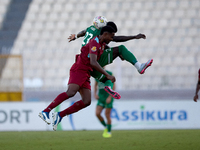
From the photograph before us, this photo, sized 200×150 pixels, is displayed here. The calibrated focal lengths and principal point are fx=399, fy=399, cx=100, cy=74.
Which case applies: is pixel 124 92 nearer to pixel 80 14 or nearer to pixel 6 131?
pixel 6 131

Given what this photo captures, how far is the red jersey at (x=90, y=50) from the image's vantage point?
6293 millimetres

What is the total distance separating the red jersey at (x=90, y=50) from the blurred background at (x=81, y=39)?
6467mm

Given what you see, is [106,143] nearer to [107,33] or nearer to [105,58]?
[105,58]

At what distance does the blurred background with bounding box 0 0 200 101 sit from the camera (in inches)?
518

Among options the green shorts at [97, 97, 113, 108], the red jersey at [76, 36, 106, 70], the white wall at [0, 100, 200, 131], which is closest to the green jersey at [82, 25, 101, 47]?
the red jersey at [76, 36, 106, 70]

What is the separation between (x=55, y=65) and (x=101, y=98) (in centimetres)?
500

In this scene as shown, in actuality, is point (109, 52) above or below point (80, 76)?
above

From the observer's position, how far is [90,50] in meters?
6.31

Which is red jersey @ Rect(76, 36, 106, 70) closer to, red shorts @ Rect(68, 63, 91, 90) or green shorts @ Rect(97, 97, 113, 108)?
red shorts @ Rect(68, 63, 91, 90)

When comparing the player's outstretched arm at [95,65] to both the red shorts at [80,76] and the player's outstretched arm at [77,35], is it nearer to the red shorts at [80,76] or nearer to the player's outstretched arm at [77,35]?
the red shorts at [80,76]

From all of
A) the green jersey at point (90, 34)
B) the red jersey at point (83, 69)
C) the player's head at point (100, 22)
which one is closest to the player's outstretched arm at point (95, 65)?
the red jersey at point (83, 69)

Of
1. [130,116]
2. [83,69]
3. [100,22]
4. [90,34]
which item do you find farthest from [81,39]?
[83,69]

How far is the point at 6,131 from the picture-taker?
37.9ft

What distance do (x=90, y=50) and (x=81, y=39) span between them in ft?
31.3
